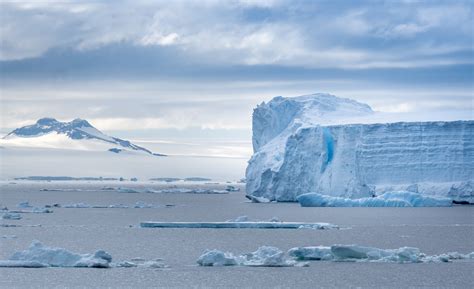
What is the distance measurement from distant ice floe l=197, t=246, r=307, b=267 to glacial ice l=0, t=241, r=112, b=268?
2477 mm

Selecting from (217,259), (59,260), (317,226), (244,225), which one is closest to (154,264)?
(217,259)

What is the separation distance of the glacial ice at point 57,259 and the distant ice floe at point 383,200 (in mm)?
29462

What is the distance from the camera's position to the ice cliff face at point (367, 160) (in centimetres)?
5438

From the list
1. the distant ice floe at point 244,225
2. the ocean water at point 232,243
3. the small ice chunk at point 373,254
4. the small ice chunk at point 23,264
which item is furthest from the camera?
the distant ice floe at point 244,225

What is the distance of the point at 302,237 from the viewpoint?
3678 centimetres

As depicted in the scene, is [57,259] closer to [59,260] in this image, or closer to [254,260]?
[59,260]

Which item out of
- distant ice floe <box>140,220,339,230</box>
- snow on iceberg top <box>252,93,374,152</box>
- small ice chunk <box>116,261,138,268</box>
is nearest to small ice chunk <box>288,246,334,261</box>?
small ice chunk <box>116,261,138,268</box>

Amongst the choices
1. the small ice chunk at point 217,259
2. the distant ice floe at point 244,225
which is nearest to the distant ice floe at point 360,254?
the small ice chunk at point 217,259

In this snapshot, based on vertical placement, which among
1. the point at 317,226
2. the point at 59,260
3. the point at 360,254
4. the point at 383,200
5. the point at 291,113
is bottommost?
the point at 59,260

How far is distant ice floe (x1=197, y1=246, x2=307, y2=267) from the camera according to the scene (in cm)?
2517

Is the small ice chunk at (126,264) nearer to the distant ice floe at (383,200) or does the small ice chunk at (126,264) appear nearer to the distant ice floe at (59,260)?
the distant ice floe at (59,260)

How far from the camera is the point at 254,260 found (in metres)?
26.5

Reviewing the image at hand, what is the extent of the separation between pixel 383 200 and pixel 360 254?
89.1 ft

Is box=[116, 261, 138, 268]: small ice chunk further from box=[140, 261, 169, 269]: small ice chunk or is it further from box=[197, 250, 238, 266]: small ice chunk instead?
box=[197, 250, 238, 266]: small ice chunk
